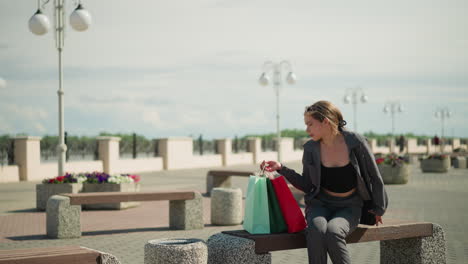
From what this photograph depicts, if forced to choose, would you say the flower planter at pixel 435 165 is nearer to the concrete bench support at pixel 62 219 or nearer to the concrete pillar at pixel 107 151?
the concrete pillar at pixel 107 151

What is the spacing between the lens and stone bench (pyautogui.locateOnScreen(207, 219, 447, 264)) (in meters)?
4.76

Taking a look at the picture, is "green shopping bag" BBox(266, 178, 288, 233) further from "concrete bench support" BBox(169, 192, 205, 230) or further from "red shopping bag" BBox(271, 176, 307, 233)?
"concrete bench support" BBox(169, 192, 205, 230)

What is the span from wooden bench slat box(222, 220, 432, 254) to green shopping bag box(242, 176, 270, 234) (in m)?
0.08

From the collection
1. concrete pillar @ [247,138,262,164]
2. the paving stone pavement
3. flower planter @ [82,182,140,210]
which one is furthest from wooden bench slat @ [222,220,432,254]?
concrete pillar @ [247,138,262,164]

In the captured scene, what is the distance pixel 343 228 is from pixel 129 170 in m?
25.9

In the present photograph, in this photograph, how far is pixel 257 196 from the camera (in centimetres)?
486

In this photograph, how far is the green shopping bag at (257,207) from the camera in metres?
4.86

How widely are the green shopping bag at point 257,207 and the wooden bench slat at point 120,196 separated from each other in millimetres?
5075

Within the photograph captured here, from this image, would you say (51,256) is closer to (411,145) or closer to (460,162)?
(460,162)

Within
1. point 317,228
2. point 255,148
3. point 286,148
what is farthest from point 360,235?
point 286,148

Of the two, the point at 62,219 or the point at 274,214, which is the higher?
the point at 274,214

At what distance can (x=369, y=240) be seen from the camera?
17.6ft

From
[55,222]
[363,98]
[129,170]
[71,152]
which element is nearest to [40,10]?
[55,222]

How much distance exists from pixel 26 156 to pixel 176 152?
37.5 ft
